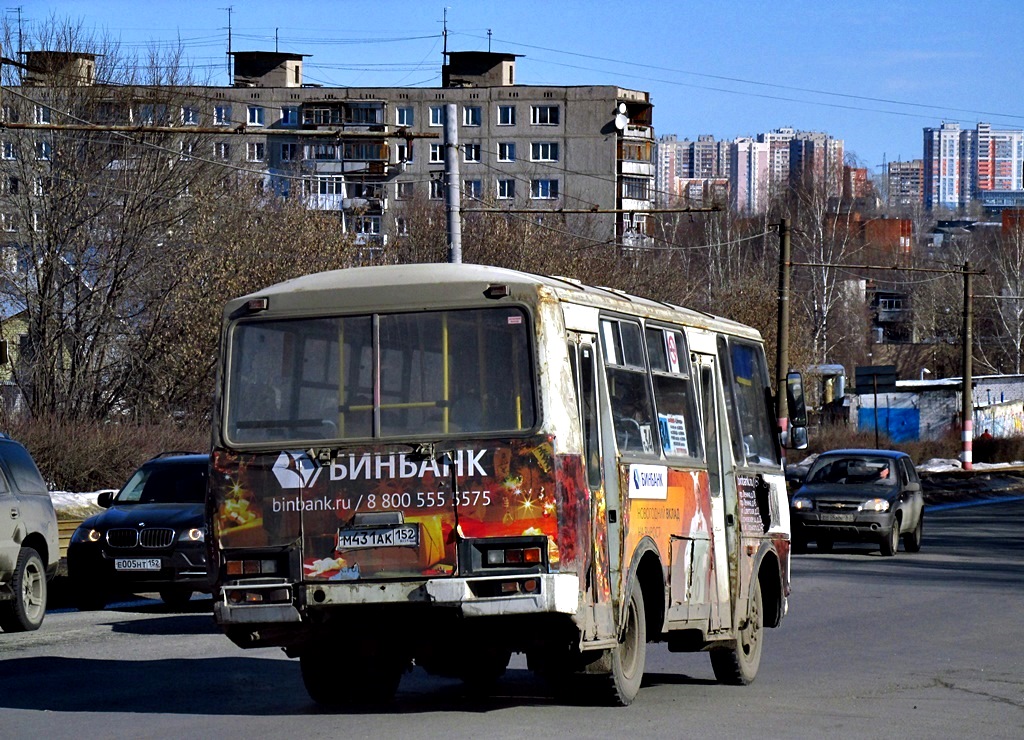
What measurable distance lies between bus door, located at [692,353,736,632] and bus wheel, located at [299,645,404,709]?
2397mm

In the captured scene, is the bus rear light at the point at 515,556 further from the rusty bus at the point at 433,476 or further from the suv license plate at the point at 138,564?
the suv license plate at the point at 138,564

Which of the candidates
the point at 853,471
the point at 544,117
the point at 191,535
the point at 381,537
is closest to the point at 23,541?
the point at 191,535

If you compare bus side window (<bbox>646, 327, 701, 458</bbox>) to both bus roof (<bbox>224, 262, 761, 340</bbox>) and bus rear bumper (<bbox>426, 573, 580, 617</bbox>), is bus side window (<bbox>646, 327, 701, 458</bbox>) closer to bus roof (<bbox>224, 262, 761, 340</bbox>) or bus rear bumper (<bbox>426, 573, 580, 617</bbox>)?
bus roof (<bbox>224, 262, 761, 340</bbox>)

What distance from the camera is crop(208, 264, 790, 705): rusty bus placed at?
878 cm

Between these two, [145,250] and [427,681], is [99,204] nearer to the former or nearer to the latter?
[145,250]

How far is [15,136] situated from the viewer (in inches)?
1404

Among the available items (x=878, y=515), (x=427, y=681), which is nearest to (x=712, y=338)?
(x=427, y=681)

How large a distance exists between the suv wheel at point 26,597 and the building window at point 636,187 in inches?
3656

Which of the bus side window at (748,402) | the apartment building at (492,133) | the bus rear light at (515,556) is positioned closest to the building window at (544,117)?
the apartment building at (492,133)

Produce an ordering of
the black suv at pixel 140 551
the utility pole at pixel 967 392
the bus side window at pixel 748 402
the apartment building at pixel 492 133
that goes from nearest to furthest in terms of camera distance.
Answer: the bus side window at pixel 748 402 < the black suv at pixel 140 551 < the utility pole at pixel 967 392 < the apartment building at pixel 492 133

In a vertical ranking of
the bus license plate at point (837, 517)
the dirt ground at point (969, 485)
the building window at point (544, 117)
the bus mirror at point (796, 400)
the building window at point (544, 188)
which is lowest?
the dirt ground at point (969, 485)

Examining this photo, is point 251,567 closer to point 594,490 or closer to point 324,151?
point 594,490

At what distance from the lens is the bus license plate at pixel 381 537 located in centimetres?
884

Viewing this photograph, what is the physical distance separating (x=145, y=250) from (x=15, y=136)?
4.14 meters
